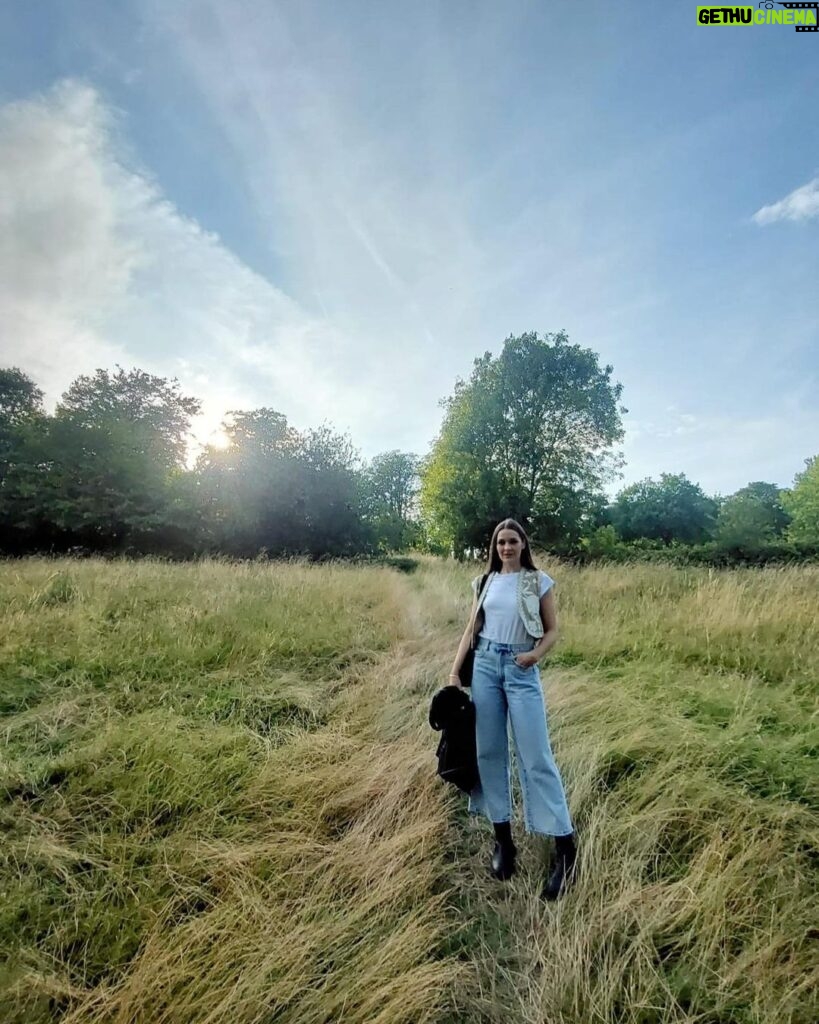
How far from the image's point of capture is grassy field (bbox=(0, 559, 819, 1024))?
1548 millimetres

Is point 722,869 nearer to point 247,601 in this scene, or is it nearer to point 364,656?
point 364,656

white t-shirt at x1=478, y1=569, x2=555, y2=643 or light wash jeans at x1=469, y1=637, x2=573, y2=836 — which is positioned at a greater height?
white t-shirt at x1=478, y1=569, x2=555, y2=643

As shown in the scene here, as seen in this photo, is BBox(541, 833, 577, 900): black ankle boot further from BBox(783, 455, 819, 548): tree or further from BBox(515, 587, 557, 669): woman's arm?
BBox(783, 455, 819, 548): tree

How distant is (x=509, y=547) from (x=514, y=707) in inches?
35.9

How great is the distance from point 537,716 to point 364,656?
3.49 metres

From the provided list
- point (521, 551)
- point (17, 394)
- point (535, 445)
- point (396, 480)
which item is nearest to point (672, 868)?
point (521, 551)

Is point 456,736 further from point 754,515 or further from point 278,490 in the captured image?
point 754,515

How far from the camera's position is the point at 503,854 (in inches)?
88.7

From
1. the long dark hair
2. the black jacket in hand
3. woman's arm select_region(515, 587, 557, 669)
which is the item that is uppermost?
the long dark hair

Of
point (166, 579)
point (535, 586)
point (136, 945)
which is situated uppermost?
point (535, 586)

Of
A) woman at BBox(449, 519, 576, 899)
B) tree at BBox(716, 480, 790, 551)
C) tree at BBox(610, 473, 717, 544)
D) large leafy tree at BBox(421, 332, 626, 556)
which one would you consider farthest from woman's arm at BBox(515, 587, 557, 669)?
tree at BBox(610, 473, 717, 544)

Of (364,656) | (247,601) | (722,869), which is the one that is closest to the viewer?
(722,869)

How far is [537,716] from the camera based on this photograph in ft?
7.61

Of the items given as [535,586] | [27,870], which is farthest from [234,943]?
[535,586]
